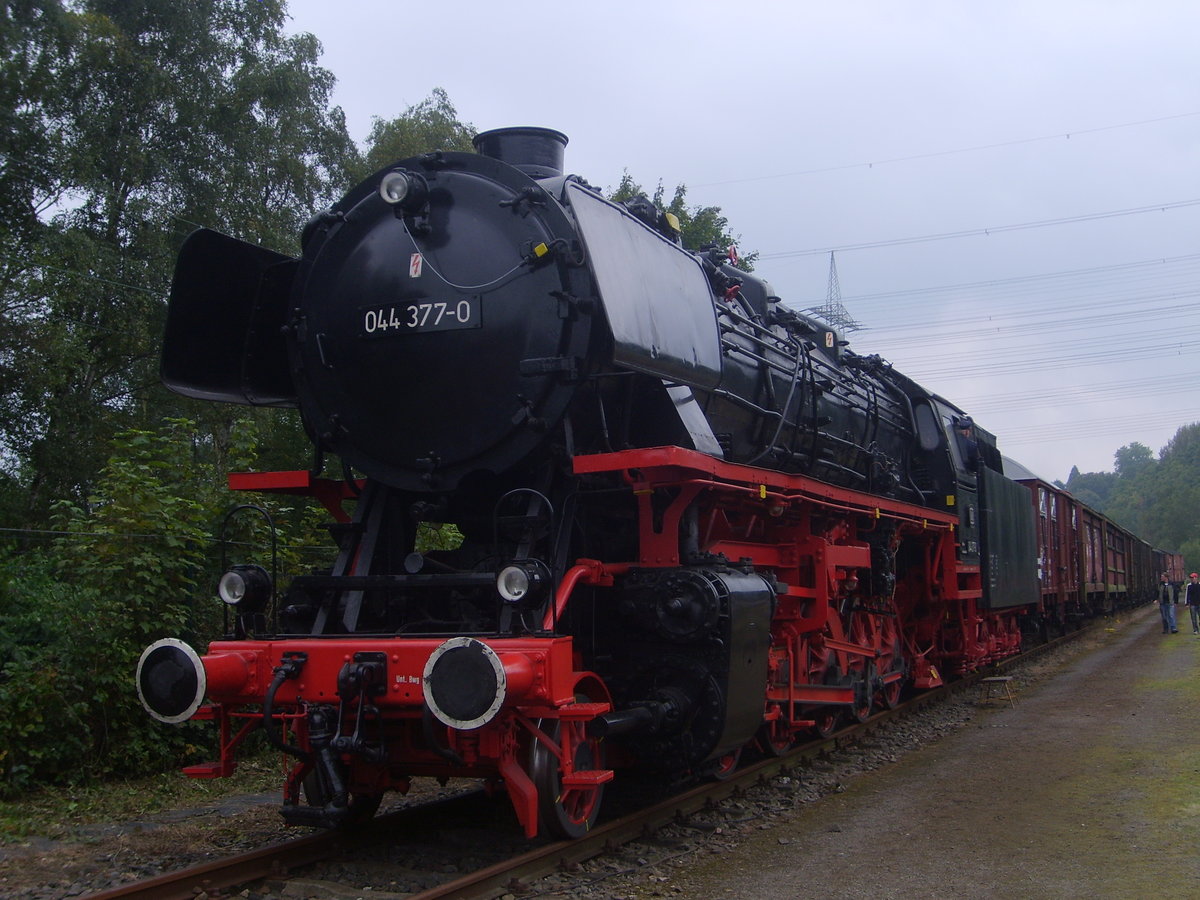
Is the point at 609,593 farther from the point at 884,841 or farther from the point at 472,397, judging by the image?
the point at 884,841

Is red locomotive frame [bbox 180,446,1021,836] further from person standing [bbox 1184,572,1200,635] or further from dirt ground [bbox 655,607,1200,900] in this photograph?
person standing [bbox 1184,572,1200,635]

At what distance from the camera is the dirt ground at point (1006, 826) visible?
4.74m

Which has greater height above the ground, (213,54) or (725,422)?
(213,54)

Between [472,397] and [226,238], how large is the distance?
191cm

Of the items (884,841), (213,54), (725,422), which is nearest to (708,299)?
(725,422)

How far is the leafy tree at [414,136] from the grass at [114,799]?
17.0m

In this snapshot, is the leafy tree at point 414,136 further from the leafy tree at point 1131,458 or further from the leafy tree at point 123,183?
the leafy tree at point 1131,458

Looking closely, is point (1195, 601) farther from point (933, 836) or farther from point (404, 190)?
point (404, 190)

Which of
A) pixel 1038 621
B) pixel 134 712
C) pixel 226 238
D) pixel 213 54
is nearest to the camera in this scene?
pixel 226 238

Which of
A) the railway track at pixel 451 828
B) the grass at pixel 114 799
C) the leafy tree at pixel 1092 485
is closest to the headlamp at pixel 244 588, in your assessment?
the railway track at pixel 451 828

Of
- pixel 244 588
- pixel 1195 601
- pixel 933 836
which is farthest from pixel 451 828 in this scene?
pixel 1195 601

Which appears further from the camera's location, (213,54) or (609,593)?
(213,54)

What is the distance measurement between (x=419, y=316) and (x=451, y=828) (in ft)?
9.24

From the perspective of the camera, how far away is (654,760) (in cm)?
557
